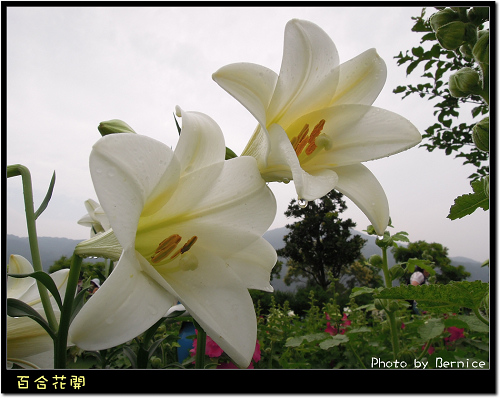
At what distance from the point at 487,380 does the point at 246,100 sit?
0.85 metres

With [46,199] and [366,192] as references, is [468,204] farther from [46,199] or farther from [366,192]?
[46,199]

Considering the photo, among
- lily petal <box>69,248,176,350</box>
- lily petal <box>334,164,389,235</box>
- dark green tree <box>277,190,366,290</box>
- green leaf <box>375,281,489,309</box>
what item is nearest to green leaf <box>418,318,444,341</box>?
green leaf <box>375,281,489,309</box>

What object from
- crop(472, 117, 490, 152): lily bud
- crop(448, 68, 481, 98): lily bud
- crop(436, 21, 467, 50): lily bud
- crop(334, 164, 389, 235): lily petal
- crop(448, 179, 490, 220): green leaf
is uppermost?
crop(436, 21, 467, 50): lily bud

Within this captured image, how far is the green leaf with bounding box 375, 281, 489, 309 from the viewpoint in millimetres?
653

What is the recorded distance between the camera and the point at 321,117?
693mm

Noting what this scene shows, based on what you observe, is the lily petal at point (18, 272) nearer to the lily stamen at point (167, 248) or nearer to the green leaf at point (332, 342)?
the lily stamen at point (167, 248)

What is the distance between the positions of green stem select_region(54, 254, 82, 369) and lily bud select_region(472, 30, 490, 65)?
740 mm

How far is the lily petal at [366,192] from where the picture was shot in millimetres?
574

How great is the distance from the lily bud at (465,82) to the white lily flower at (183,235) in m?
0.50

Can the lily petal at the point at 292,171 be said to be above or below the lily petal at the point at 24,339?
above

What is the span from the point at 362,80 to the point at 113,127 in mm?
437

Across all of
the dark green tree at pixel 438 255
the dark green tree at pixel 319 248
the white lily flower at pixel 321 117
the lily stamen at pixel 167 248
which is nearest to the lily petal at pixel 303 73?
the white lily flower at pixel 321 117

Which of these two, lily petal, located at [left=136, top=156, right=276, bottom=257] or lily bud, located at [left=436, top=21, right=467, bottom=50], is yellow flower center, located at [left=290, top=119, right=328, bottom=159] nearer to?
lily petal, located at [left=136, top=156, right=276, bottom=257]

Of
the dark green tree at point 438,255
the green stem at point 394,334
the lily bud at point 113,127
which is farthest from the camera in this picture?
the dark green tree at point 438,255
